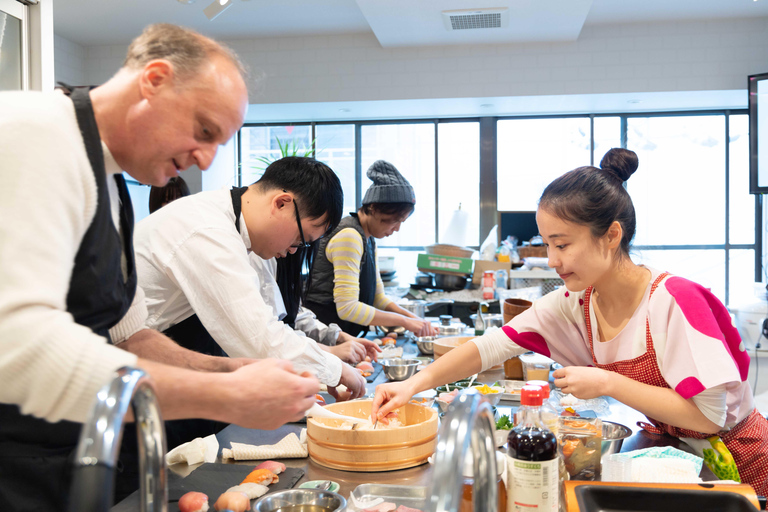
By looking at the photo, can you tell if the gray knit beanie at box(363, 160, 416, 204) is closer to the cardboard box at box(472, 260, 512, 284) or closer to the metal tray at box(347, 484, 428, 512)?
the cardboard box at box(472, 260, 512, 284)

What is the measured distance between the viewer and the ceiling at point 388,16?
195 inches

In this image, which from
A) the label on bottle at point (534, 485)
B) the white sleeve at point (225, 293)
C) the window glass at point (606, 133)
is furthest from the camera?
the window glass at point (606, 133)

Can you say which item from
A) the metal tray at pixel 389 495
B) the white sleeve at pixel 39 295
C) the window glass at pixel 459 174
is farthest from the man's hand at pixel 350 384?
the window glass at pixel 459 174

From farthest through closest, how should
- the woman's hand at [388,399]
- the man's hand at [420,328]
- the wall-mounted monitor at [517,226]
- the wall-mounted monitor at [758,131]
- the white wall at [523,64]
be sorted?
the wall-mounted monitor at [517,226]
the white wall at [523,64]
the wall-mounted monitor at [758,131]
the man's hand at [420,328]
the woman's hand at [388,399]

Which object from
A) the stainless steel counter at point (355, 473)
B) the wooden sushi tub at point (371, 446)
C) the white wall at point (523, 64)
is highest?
the white wall at point (523, 64)

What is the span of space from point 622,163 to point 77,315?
57.2 inches

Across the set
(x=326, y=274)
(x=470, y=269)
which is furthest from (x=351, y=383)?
(x=470, y=269)

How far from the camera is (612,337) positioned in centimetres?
160

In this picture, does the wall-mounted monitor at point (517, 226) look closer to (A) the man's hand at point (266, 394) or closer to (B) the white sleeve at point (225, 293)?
(B) the white sleeve at point (225, 293)

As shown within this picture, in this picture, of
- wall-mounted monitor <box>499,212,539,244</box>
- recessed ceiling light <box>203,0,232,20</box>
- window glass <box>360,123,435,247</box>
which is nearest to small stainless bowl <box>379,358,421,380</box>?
recessed ceiling light <box>203,0,232,20</box>

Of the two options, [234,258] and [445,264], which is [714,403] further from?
[445,264]

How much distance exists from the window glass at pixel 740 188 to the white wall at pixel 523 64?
1193 mm

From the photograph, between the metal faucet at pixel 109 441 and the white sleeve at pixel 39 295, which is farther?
the white sleeve at pixel 39 295

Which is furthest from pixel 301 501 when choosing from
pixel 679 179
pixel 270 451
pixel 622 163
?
pixel 679 179
